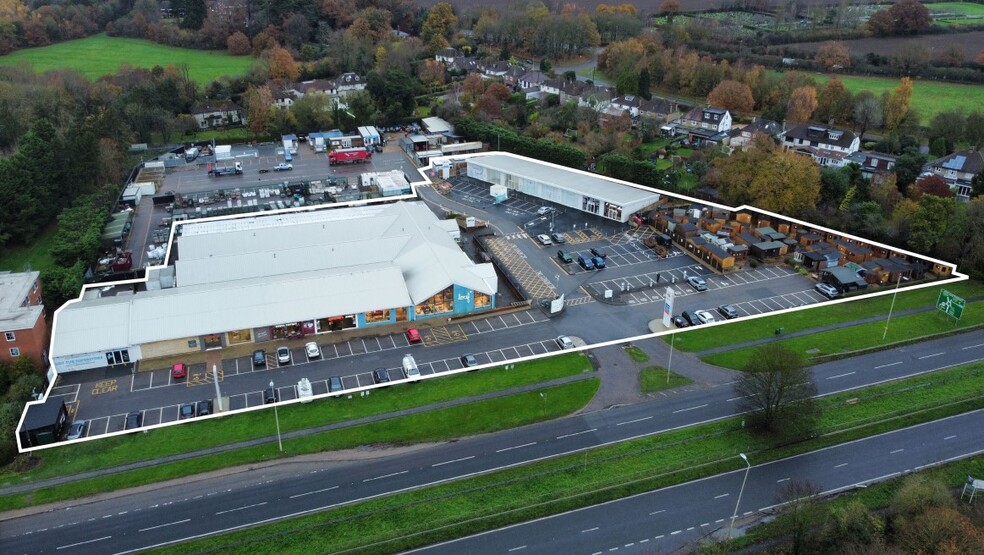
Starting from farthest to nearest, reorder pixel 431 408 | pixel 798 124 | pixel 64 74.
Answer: pixel 64 74 < pixel 798 124 < pixel 431 408

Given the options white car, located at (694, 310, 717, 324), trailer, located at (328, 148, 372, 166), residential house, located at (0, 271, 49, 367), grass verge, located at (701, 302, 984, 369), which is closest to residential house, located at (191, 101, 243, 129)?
trailer, located at (328, 148, 372, 166)

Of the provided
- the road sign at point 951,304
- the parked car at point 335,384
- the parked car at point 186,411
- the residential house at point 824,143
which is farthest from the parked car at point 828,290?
the parked car at point 186,411

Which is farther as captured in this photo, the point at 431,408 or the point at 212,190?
the point at 212,190

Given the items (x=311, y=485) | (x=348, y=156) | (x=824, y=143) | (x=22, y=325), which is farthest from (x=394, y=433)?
(x=824, y=143)

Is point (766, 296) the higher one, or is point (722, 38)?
point (722, 38)

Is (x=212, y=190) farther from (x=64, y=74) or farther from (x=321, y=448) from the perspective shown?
(x=321, y=448)

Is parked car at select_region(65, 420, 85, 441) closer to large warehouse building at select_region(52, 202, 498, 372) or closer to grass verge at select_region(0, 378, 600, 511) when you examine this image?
grass verge at select_region(0, 378, 600, 511)

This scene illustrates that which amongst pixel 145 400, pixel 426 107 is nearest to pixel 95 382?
pixel 145 400
